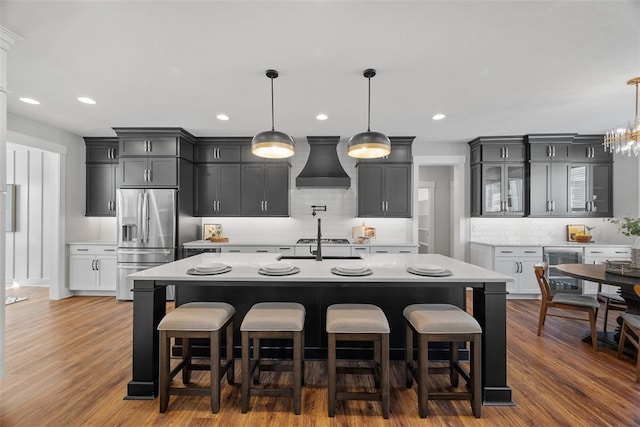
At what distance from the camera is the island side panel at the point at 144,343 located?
7.51 ft

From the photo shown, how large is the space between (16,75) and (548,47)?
4871 mm

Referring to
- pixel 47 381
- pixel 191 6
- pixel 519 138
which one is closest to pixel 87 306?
pixel 47 381

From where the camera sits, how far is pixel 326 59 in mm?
2676

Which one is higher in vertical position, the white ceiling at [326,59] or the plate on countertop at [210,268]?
the white ceiling at [326,59]

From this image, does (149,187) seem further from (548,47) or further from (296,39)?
(548,47)

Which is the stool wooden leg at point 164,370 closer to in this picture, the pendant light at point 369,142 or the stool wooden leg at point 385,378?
the stool wooden leg at point 385,378

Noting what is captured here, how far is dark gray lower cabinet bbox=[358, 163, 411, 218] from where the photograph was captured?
538 centimetres

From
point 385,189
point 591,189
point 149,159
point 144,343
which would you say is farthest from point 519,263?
point 149,159

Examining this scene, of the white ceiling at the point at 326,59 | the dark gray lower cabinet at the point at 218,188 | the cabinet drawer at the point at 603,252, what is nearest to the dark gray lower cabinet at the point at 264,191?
the dark gray lower cabinet at the point at 218,188

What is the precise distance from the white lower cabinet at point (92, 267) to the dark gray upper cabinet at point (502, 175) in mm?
6408

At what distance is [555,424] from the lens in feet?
6.62

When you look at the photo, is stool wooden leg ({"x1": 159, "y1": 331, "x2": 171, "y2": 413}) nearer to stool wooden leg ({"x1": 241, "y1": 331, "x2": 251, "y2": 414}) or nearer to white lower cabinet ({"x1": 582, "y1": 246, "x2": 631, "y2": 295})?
stool wooden leg ({"x1": 241, "y1": 331, "x2": 251, "y2": 414})

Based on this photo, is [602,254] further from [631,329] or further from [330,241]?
[330,241]

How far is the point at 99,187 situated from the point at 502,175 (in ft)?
23.2
